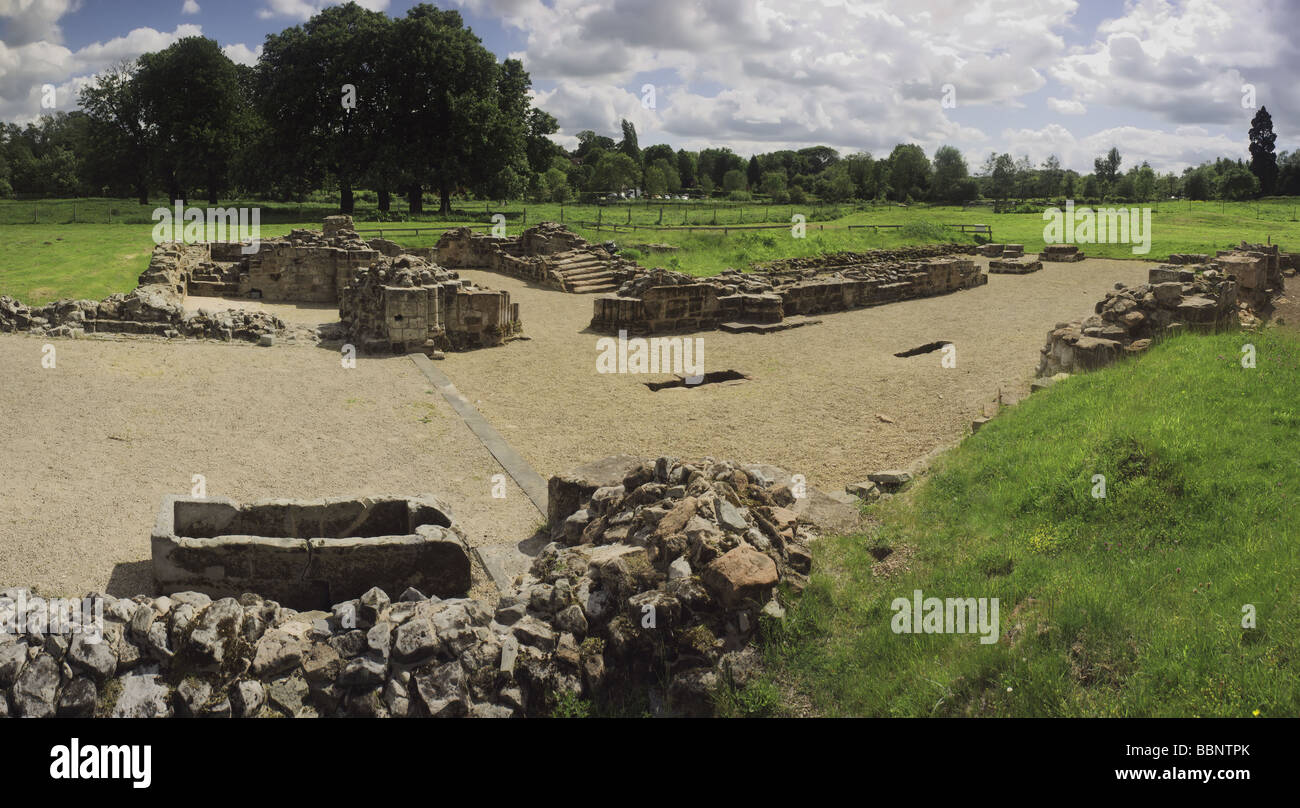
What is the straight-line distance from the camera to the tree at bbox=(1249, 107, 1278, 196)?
72188 mm

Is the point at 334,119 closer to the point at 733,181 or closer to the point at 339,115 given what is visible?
the point at 339,115

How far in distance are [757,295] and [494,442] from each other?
490 inches

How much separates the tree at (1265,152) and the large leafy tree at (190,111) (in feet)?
255

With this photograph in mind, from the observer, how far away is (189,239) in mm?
31547

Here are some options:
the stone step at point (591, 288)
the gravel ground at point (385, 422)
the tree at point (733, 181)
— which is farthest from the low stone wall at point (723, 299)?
the tree at point (733, 181)

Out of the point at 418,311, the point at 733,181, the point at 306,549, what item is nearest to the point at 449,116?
the point at 418,311

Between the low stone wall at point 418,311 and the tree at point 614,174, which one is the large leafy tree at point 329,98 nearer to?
the low stone wall at point 418,311

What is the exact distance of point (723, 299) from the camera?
23.6 metres

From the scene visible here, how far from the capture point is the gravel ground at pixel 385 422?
1008 cm

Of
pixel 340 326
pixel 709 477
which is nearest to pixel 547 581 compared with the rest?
pixel 709 477
